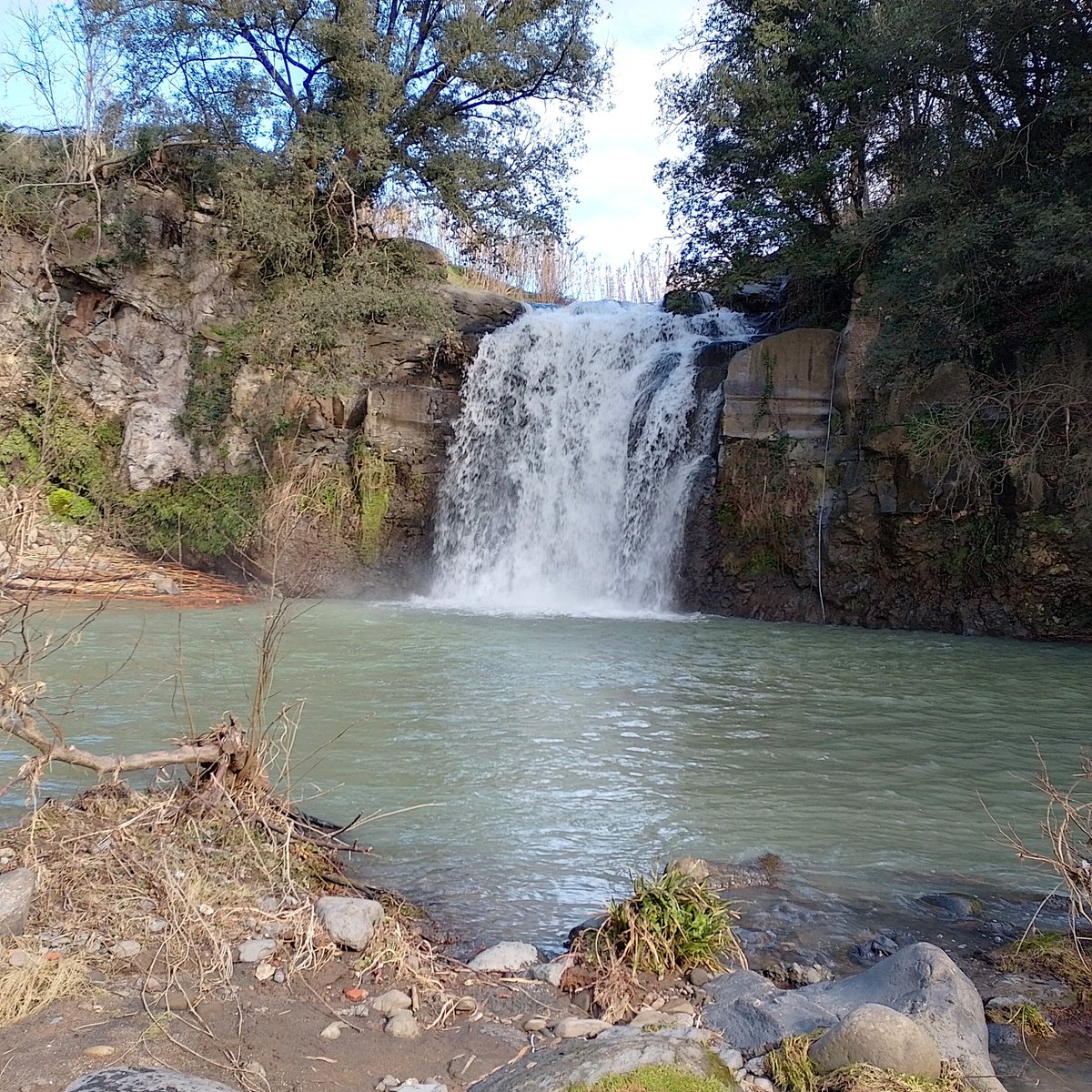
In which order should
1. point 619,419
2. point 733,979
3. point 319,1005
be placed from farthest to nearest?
1. point 619,419
2. point 733,979
3. point 319,1005

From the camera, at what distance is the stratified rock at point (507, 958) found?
10.7ft

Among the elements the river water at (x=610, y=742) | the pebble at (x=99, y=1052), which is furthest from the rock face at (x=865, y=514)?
the pebble at (x=99, y=1052)

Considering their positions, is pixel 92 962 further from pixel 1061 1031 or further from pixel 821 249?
pixel 821 249

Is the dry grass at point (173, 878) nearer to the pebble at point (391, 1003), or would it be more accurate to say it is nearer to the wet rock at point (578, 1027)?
the pebble at point (391, 1003)

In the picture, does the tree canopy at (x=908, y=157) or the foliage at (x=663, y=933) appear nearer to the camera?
the foliage at (x=663, y=933)

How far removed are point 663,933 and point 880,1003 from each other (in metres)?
0.71

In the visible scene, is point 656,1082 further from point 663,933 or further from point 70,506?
point 70,506

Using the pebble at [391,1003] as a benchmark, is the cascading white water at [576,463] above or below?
above

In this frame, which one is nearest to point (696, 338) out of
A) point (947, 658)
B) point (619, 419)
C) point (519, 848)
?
point (619, 419)

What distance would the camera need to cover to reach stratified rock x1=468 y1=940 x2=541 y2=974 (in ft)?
10.7

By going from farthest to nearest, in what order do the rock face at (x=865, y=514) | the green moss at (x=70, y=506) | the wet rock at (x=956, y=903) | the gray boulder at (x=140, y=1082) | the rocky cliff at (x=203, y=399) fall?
the rocky cliff at (x=203, y=399) → the green moss at (x=70, y=506) → the rock face at (x=865, y=514) → the wet rock at (x=956, y=903) → the gray boulder at (x=140, y=1082)

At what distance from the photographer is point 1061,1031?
9.89ft

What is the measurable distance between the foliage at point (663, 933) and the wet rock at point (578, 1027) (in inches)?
13.1

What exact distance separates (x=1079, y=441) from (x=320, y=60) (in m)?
13.7
